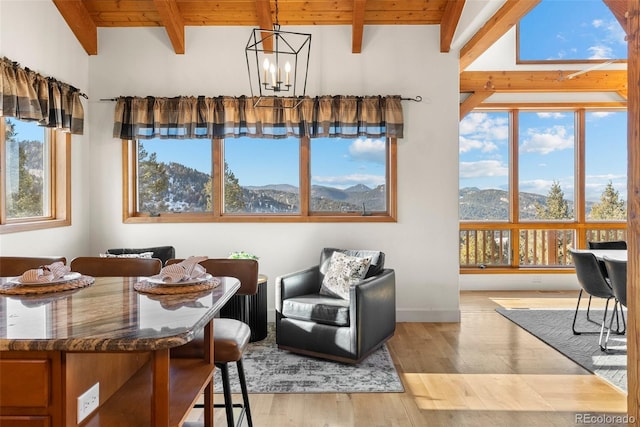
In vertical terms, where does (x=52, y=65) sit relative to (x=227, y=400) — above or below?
above

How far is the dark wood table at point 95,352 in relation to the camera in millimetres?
1023

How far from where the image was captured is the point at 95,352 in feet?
3.55

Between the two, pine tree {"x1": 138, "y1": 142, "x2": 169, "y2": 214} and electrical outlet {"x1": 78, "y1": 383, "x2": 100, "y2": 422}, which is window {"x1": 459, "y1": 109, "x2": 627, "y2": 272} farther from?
electrical outlet {"x1": 78, "y1": 383, "x2": 100, "y2": 422}

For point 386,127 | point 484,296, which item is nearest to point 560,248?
point 484,296

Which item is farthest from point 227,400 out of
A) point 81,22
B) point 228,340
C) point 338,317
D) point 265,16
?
point 81,22

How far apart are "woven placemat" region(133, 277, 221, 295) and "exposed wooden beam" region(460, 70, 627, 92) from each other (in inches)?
193

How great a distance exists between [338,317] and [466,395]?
41.8 inches

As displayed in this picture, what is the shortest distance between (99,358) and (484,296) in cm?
529

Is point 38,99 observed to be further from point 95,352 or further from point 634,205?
point 634,205

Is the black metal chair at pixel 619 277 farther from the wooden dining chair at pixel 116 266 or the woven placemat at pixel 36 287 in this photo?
the woven placemat at pixel 36 287

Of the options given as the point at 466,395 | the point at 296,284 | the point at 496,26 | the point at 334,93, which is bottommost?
the point at 466,395

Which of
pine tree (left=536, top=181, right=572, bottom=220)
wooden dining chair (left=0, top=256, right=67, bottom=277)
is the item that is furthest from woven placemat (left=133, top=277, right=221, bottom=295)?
pine tree (left=536, top=181, right=572, bottom=220)

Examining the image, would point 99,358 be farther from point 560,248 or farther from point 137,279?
point 560,248

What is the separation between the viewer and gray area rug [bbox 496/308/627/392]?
124 inches
